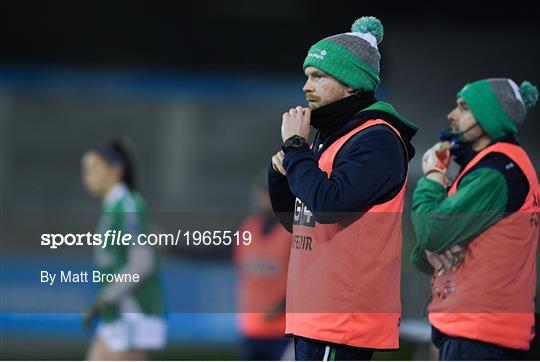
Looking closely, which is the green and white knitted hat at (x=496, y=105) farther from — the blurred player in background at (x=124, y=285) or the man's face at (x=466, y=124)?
the blurred player in background at (x=124, y=285)

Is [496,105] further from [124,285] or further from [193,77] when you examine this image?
[193,77]

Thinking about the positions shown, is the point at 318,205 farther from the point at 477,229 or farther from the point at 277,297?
the point at 277,297

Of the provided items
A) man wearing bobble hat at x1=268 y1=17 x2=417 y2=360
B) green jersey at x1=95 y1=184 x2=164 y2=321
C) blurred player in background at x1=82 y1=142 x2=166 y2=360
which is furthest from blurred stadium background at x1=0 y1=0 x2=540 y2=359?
man wearing bobble hat at x1=268 y1=17 x2=417 y2=360

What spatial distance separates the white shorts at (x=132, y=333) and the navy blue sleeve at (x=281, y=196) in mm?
1813

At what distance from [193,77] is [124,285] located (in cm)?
812

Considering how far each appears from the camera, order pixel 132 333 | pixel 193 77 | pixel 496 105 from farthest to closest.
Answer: pixel 193 77
pixel 132 333
pixel 496 105

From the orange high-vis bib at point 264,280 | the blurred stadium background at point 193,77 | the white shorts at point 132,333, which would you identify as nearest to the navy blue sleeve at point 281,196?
the white shorts at point 132,333

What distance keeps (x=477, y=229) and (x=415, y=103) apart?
9.90 m

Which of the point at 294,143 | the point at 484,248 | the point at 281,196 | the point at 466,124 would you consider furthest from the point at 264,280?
the point at 294,143

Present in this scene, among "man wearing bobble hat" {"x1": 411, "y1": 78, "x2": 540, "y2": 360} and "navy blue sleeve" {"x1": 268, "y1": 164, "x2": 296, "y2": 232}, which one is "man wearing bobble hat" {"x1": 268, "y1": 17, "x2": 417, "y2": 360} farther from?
"man wearing bobble hat" {"x1": 411, "y1": 78, "x2": 540, "y2": 360}

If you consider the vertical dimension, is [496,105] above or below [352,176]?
above

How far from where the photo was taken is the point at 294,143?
2.67 meters

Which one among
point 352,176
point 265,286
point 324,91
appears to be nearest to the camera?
point 352,176

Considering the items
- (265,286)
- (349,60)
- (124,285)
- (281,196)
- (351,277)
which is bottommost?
(351,277)
